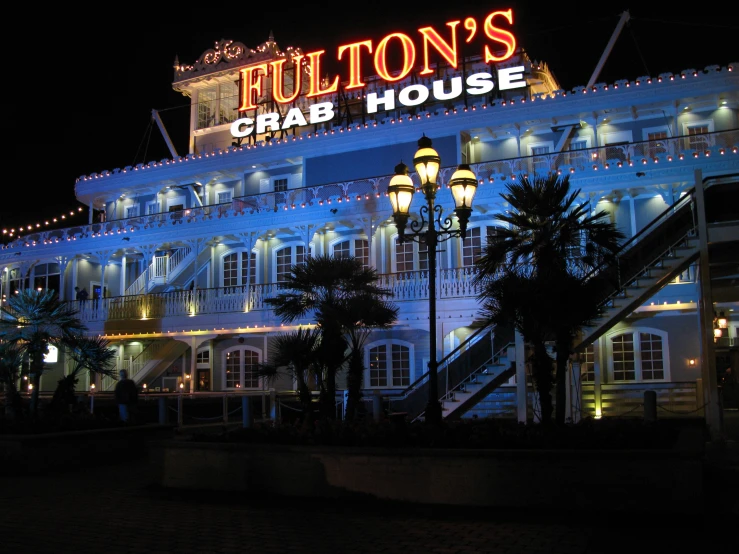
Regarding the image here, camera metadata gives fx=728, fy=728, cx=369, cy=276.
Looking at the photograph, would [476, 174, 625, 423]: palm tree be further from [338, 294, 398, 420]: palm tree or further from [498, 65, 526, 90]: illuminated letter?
[498, 65, 526, 90]: illuminated letter

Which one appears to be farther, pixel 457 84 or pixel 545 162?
pixel 457 84

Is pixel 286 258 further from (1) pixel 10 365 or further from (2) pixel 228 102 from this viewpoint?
(1) pixel 10 365

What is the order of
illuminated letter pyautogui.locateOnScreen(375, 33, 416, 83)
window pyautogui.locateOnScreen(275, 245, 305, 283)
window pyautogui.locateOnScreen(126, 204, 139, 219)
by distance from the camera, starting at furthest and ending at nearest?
window pyautogui.locateOnScreen(126, 204, 139, 219)
illuminated letter pyautogui.locateOnScreen(375, 33, 416, 83)
window pyautogui.locateOnScreen(275, 245, 305, 283)

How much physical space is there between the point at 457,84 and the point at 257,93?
994cm

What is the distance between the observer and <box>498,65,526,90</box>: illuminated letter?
95.4ft

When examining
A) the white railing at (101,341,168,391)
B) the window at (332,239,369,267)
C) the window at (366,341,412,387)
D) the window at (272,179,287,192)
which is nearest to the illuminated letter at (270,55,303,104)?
the window at (272,179,287,192)

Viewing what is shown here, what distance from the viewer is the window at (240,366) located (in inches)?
1157

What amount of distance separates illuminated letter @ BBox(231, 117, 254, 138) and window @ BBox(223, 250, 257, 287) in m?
5.79

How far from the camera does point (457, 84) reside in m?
29.8

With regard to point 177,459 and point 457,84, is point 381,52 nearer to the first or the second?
point 457,84

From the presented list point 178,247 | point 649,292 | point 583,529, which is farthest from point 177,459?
point 178,247

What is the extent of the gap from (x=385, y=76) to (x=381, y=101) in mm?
1452

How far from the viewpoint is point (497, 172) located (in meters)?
25.5

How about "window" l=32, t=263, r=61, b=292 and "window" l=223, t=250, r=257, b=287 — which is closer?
"window" l=223, t=250, r=257, b=287
